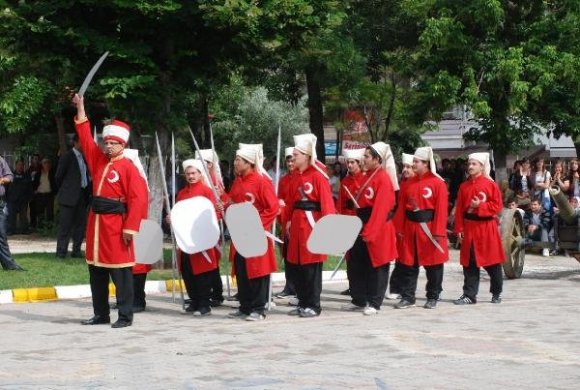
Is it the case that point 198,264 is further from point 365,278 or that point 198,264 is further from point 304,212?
point 365,278

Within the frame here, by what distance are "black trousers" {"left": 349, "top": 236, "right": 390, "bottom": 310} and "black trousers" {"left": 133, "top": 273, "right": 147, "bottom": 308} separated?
7.34 ft

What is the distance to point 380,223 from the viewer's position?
43.4ft

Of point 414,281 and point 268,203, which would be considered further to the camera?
point 414,281

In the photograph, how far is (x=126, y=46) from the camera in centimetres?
1653

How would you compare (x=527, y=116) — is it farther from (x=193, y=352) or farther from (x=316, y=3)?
(x=193, y=352)

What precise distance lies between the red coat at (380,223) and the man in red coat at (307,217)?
582 millimetres

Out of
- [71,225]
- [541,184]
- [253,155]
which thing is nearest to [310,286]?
[253,155]

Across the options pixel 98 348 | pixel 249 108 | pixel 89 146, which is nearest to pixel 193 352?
pixel 98 348

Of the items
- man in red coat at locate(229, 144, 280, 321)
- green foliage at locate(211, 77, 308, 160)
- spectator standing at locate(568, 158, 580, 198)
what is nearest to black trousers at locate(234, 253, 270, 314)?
man in red coat at locate(229, 144, 280, 321)

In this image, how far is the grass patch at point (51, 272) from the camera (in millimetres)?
15109

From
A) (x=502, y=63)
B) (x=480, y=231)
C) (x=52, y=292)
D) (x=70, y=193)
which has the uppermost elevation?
(x=502, y=63)

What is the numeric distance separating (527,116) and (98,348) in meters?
16.9

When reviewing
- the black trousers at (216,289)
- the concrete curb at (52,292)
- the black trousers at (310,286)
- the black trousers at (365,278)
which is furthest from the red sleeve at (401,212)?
the concrete curb at (52,292)

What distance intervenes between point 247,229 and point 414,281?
2.52 metres
